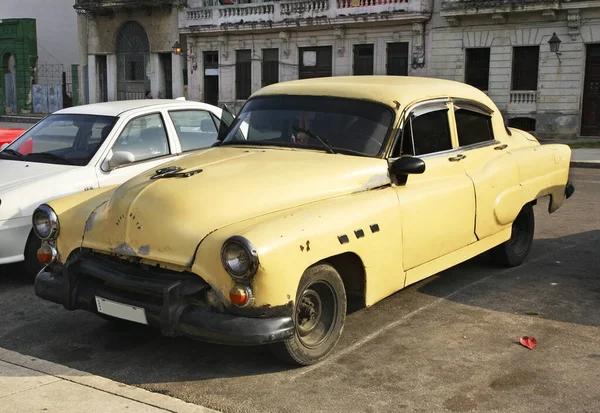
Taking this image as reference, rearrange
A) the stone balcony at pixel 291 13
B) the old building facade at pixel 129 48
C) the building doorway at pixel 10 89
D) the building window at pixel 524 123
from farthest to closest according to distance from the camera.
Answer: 1. the building doorway at pixel 10 89
2. the old building facade at pixel 129 48
3. the stone balcony at pixel 291 13
4. the building window at pixel 524 123

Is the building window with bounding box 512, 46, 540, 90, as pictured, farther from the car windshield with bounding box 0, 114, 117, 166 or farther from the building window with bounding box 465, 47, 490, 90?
the car windshield with bounding box 0, 114, 117, 166

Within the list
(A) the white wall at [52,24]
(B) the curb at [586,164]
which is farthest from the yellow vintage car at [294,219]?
(A) the white wall at [52,24]

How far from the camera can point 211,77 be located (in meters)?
38.7

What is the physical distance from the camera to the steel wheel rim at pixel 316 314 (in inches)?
188

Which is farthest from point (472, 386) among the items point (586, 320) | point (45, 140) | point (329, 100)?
point (45, 140)

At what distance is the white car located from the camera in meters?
6.65

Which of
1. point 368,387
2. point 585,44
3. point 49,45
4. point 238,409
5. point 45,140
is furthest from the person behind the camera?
point 49,45

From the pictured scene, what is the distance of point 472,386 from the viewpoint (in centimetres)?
450

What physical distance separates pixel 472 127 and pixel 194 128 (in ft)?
10.5

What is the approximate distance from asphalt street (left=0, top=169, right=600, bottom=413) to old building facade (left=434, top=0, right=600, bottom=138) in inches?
869

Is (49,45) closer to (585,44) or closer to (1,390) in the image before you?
(585,44)

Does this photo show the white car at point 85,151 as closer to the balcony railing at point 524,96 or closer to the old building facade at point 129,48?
the balcony railing at point 524,96

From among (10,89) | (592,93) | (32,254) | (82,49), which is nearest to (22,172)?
(32,254)

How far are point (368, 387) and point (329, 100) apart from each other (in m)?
2.43
